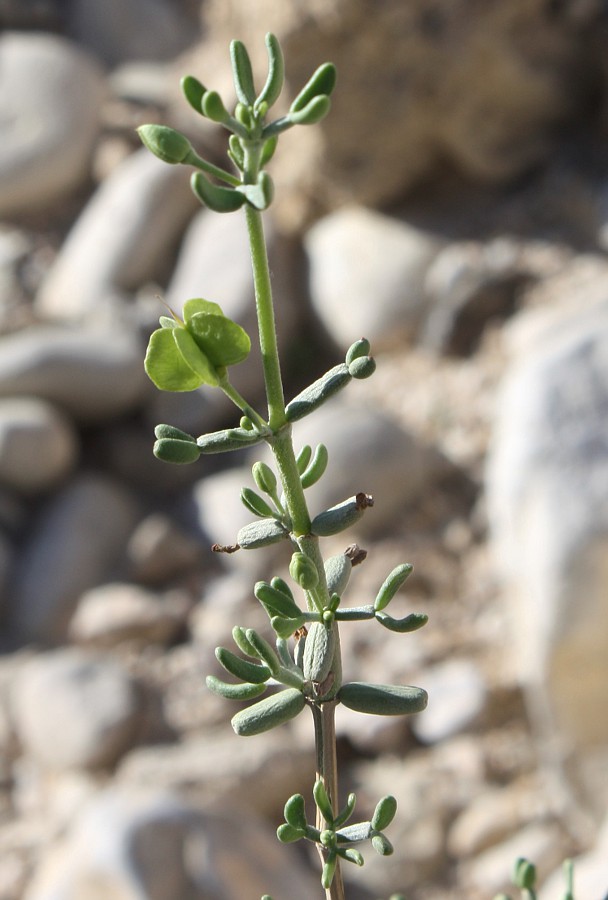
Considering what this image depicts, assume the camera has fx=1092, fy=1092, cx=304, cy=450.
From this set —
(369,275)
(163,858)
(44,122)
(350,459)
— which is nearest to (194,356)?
(163,858)

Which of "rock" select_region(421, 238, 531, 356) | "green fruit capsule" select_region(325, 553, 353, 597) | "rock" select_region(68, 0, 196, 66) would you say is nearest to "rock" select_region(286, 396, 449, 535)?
"rock" select_region(421, 238, 531, 356)

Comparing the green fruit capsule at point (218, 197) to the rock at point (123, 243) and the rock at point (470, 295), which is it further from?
the rock at point (123, 243)

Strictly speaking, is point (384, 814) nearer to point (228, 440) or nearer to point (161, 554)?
point (228, 440)

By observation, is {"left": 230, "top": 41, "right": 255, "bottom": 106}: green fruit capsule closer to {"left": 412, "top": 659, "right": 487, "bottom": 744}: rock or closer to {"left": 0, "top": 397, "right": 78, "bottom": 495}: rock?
{"left": 412, "top": 659, "right": 487, "bottom": 744}: rock

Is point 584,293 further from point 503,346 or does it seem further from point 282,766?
point 282,766

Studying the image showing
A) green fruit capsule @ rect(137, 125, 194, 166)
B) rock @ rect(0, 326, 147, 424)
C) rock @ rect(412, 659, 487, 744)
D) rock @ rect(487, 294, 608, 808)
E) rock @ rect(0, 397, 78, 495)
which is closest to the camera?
green fruit capsule @ rect(137, 125, 194, 166)

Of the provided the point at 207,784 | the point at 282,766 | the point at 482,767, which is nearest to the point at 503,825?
the point at 482,767

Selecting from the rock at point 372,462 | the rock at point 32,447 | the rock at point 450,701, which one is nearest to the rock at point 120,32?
the rock at point 32,447
